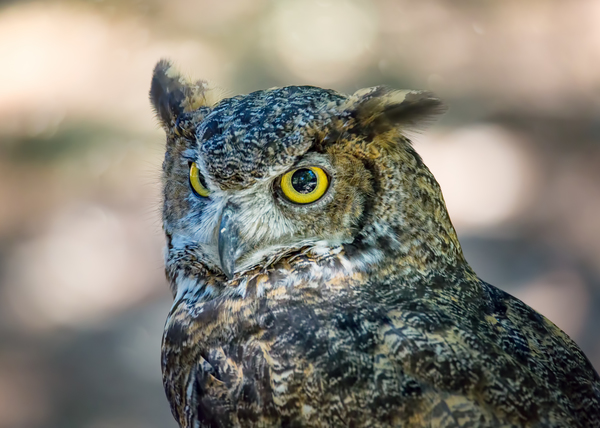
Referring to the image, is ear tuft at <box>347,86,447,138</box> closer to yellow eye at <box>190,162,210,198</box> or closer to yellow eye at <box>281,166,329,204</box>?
yellow eye at <box>281,166,329,204</box>

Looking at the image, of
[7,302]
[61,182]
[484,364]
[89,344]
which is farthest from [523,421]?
[61,182]

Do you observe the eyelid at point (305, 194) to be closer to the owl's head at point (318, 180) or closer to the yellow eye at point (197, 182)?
the owl's head at point (318, 180)

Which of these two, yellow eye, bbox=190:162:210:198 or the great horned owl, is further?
yellow eye, bbox=190:162:210:198

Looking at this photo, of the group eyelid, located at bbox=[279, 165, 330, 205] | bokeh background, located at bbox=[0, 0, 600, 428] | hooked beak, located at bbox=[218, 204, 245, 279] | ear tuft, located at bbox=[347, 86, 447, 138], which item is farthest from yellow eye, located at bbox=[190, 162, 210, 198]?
bokeh background, located at bbox=[0, 0, 600, 428]

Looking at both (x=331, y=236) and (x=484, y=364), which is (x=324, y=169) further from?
(x=484, y=364)

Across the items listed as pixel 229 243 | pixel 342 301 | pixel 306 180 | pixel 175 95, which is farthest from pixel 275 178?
pixel 175 95

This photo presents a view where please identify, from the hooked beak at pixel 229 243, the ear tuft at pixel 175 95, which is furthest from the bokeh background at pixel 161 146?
the hooked beak at pixel 229 243
